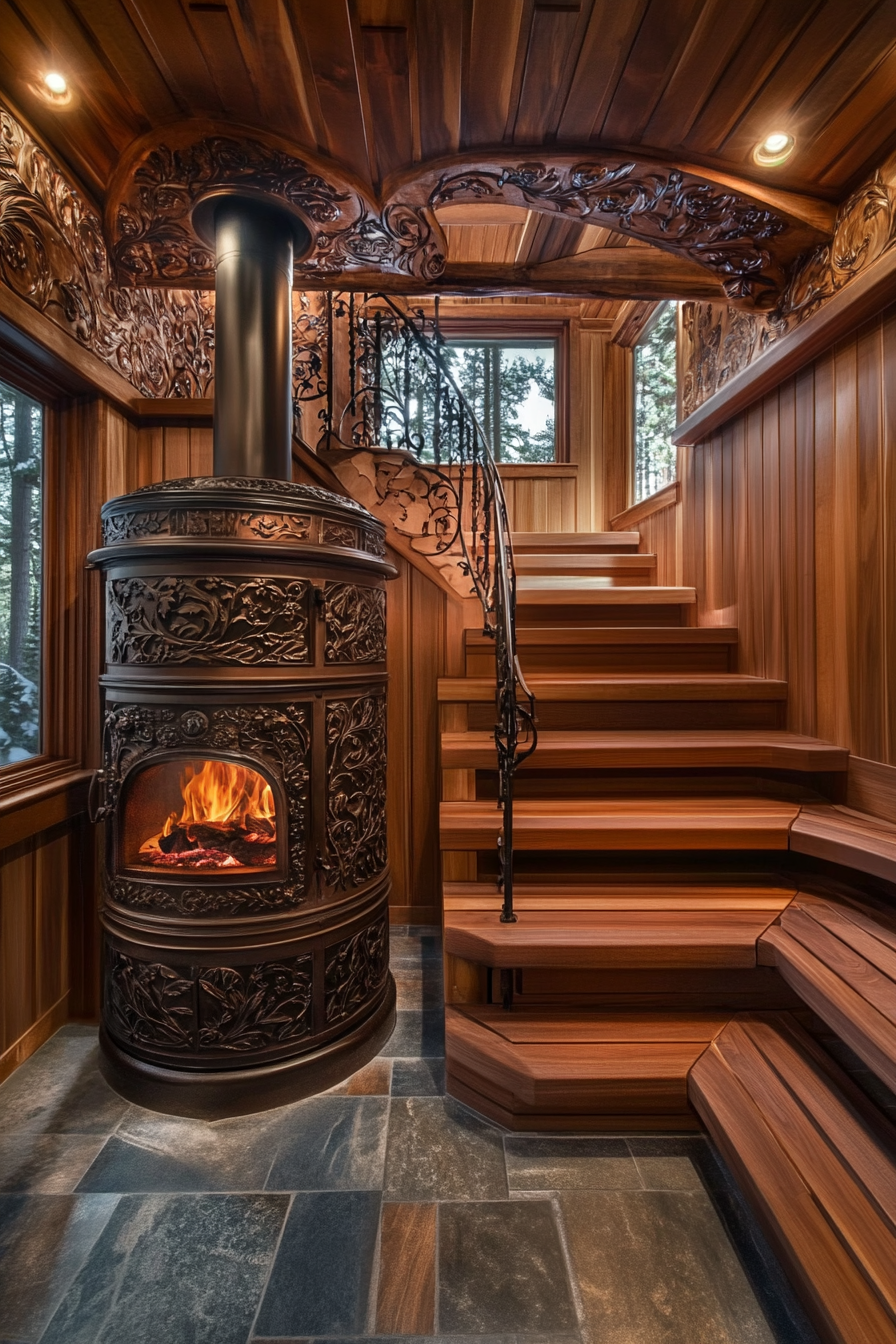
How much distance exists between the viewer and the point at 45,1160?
1636mm

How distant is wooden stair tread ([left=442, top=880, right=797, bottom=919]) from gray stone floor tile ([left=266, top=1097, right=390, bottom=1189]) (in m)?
0.62

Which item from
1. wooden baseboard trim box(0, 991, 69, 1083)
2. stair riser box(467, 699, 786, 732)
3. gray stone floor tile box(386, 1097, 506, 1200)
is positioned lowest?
gray stone floor tile box(386, 1097, 506, 1200)

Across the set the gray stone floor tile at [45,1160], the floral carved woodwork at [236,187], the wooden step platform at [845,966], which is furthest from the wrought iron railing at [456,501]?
the gray stone floor tile at [45,1160]

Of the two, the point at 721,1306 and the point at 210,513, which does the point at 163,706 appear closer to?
the point at 210,513

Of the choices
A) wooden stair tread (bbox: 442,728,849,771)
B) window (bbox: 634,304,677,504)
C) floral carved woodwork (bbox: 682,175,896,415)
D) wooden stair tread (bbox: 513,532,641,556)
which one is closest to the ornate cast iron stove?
wooden stair tread (bbox: 442,728,849,771)

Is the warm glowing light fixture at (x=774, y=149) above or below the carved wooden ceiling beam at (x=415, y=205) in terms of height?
above

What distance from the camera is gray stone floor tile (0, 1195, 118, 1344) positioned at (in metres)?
1.25

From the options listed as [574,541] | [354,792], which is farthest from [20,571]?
[574,541]

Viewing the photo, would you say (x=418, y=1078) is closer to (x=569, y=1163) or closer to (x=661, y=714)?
(x=569, y=1163)

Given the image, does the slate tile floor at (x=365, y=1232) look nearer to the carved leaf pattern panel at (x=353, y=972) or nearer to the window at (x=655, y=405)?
the carved leaf pattern panel at (x=353, y=972)

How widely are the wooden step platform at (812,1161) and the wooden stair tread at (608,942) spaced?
238mm

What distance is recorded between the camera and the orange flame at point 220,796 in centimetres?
195

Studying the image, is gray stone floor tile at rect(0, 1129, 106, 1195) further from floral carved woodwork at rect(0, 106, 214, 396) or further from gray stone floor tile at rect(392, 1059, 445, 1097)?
floral carved woodwork at rect(0, 106, 214, 396)

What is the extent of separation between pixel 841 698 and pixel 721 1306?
1.87 meters
